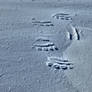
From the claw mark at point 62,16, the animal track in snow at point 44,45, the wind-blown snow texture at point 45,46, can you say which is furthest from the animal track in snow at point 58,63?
the claw mark at point 62,16

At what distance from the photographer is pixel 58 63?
377 centimetres

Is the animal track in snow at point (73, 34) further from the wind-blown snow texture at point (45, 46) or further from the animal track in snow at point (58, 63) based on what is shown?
the animal track in snow at point (58, 63)

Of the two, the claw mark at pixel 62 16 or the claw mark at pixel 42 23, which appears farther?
the claw mark at pixel 62 16

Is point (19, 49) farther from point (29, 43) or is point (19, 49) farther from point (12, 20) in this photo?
point (12, 20)

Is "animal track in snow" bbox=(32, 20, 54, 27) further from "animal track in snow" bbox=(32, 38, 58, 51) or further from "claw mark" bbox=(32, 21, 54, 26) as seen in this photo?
"animal track in snow" bbox=(32, 38, 58, 51)

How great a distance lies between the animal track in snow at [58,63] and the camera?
3.68 metres

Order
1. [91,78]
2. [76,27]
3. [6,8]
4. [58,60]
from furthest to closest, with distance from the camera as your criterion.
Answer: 1. [6,8]
2. [76,27]
3. [58,60]
4. [91,78]

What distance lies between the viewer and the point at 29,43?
13.8ft

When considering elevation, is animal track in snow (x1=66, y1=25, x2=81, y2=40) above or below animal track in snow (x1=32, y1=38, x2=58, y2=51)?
above

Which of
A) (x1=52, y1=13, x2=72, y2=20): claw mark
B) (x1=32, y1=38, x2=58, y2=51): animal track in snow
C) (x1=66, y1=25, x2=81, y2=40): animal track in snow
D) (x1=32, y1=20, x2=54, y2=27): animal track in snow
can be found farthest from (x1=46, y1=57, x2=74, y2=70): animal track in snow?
(x1=52, y1=13, x2=72, y2=20): claw mark

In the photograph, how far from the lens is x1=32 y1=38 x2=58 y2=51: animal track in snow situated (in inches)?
160

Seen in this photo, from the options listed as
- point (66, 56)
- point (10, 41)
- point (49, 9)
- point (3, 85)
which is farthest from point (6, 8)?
point (3, 85)

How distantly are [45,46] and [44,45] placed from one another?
3 centimetres

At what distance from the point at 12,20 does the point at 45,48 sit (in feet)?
4.11
